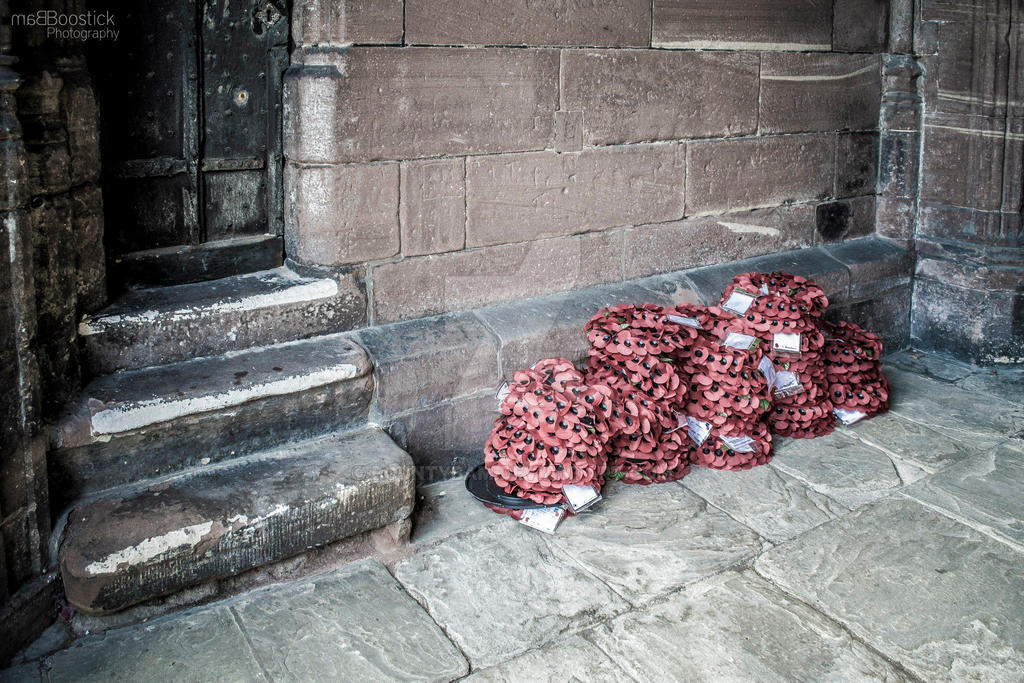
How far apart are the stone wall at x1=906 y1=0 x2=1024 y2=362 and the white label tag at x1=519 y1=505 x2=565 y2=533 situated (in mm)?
2645

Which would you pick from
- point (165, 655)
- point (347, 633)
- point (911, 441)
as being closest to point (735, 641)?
point (347, 633)

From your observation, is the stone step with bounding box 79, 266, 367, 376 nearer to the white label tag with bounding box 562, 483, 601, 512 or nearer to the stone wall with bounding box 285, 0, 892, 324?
the stone wall with bounding box 285, 0, 892, 324

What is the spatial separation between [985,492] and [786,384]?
806mm

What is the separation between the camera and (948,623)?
2727 millimetres

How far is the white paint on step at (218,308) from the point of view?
2.91 m

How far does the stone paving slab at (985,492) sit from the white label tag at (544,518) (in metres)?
1.28

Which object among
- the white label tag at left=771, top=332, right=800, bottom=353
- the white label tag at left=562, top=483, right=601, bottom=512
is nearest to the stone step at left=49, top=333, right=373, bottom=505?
the white label tag at left=562, top=483, right=601, bottom=512

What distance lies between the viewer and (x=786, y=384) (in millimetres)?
3836

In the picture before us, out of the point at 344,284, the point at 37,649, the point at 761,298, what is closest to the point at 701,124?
the point at 761,298

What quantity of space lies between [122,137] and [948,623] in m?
2.87

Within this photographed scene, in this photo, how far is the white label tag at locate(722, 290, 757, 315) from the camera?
3.85 metres

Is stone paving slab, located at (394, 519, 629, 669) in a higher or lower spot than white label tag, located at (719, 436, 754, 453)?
lower

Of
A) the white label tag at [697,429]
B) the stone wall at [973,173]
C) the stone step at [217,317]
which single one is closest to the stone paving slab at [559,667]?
the white label tag at [697,429]

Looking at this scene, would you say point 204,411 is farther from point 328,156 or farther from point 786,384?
point 786,384
